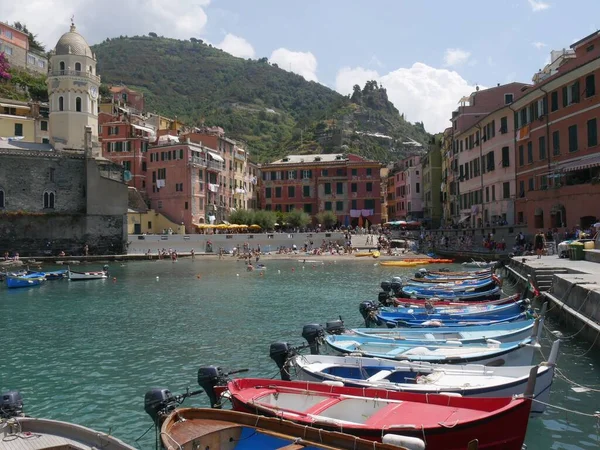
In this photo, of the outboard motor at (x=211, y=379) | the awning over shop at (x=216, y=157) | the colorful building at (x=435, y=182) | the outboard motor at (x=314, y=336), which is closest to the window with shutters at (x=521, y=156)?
the colorful building at (x=435, y=182)

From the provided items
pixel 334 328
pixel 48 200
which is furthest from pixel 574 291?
pixel 48 200

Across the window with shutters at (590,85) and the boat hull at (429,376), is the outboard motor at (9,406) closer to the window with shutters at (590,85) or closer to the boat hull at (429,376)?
the boat hull at (429,376)

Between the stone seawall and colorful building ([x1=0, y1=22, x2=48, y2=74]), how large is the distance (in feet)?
139

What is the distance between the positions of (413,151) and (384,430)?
152526 mm

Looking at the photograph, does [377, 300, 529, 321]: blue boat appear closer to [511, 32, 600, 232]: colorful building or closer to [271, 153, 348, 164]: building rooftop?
[511, 32, 600, 232]: colorful building

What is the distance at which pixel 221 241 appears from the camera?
7262 centimetres

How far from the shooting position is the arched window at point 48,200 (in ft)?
218

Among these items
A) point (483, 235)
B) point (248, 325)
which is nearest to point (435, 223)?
point (483, 235)

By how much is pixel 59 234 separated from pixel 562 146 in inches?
2142

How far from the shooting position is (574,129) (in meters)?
40.8

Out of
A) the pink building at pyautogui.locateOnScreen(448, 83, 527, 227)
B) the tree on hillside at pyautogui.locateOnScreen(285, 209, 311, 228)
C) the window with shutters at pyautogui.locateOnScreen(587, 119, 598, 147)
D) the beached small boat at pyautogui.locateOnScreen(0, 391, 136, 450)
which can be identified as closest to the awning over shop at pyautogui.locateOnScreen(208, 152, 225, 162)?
the tree on hillside at pyautogui.locateOnScreen(285, 209, 311, 228)

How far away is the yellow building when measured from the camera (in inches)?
2936

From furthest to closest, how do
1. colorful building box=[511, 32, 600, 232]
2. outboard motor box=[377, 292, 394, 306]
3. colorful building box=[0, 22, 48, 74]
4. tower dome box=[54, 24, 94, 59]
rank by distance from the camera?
colorful building box=[0, 22, 48, 74] → tower dome box=[54, 24, 94, 59] → colorful building box=[511, 32, 600, 232] → outboard motor box=[377, 292, 394, 306]

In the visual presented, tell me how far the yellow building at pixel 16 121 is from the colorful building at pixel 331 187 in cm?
3435
